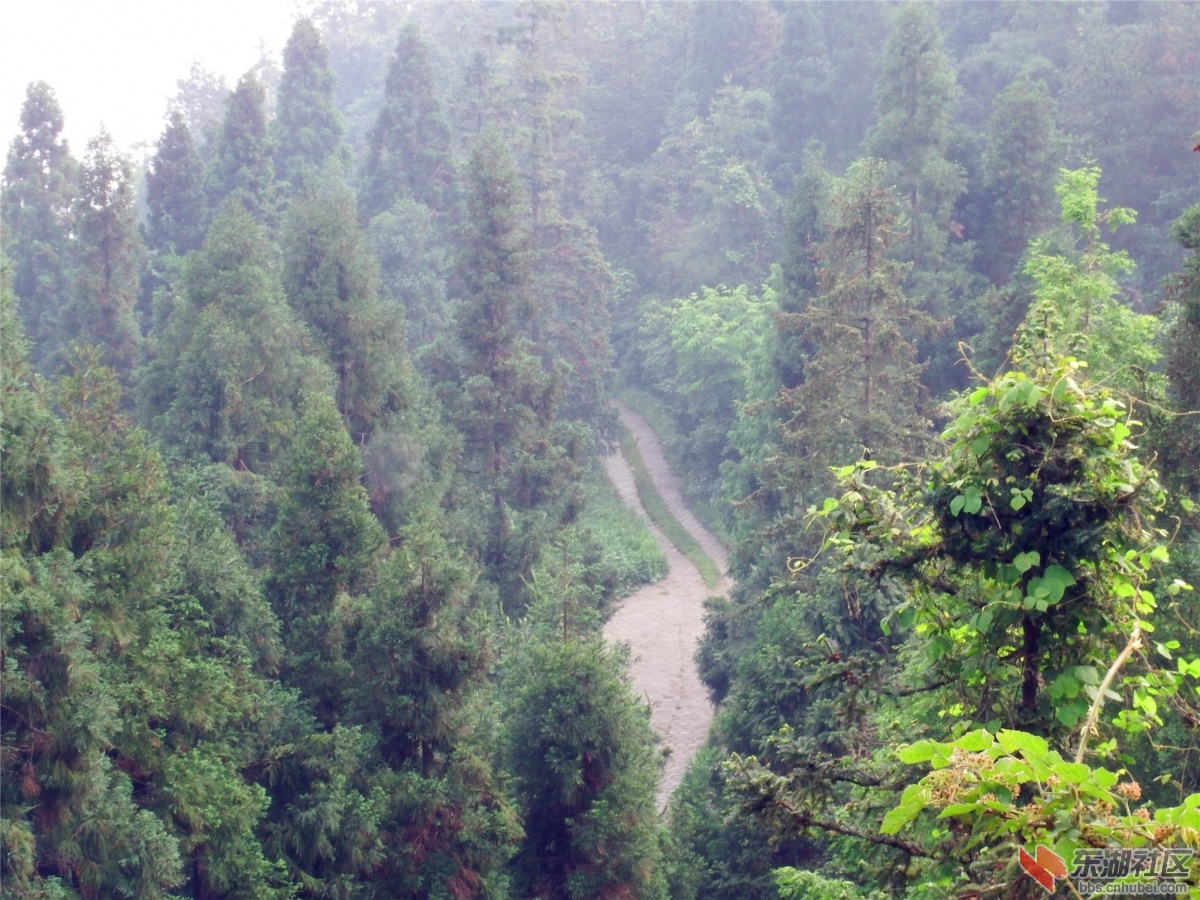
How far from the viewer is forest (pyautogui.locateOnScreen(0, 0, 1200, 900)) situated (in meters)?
4.57

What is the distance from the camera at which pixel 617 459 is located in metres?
37.7

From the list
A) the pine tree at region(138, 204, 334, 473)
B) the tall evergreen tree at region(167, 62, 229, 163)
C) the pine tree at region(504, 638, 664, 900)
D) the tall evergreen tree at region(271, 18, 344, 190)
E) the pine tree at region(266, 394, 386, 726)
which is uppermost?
the tall evergreen tree at region(167, 62, 229, 163)

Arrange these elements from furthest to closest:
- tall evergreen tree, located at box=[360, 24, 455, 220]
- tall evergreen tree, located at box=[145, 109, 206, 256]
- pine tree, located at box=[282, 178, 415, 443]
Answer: tall evergreen tree, located at box=[360, 24, 455, 220], tall evergreen tree, located at box=[145, 109, 206, 256], pine tree, located at box=[282, 178, 415, 443]

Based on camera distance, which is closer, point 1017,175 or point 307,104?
point 1017,175

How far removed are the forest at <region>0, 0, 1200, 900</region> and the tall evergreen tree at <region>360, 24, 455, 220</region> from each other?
174 mm

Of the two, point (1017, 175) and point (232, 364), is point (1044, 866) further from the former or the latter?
point (1017, 175)

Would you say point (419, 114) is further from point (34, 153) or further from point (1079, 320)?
point (1079, 320)

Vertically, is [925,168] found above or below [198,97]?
below

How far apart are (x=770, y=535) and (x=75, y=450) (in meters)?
11.2

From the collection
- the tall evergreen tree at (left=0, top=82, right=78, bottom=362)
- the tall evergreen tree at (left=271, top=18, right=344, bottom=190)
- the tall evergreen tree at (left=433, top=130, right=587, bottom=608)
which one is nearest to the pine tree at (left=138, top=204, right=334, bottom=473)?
the tall evergreen tree at (left=433, top=130, right=587, bottom=608)

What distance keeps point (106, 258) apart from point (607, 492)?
51.6ft

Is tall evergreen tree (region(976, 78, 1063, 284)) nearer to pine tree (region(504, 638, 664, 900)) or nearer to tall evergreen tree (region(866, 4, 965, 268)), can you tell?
tall evergreen tree (region(866, 4, 965, 268))

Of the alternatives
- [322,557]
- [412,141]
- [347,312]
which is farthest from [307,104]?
[322,557]

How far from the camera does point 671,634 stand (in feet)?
87.9
